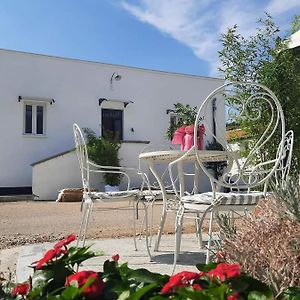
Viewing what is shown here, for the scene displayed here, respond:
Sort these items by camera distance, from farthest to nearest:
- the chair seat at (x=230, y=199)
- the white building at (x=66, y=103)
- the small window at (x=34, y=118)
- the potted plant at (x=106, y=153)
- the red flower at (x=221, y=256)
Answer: the small window at (x=34, y=118) → the white building at (x=66, y=103) → the potted plant at (x=106, y=153) → the chair seat at (x=230, y=199) → the red flower at (x=221, y=256)

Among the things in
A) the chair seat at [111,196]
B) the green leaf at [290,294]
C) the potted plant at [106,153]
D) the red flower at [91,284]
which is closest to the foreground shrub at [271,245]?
the green leaf at [290,294]

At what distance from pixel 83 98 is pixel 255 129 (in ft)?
35.6

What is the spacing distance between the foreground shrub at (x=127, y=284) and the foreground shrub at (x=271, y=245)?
171 mm

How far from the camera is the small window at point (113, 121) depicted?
16.6 m

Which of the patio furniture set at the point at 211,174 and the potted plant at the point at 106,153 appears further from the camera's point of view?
the potted plant at the point at 106,153

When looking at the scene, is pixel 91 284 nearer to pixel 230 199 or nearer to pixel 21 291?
pixel 21 291

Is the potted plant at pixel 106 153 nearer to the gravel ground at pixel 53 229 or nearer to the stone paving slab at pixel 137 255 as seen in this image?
the gravel ground at pixel 53 229

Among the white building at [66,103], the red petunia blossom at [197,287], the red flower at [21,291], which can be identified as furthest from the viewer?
the white building at [66,103]

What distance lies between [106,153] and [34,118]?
301cm

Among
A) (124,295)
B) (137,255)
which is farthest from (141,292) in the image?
(137,255)

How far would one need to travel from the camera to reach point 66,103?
51.3 feet

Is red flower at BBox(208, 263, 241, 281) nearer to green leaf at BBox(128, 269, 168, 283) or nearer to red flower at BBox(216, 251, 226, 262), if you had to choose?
green leaf at BBox(128, 269, 168, 283)

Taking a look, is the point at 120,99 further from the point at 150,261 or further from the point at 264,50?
the point at 150,261

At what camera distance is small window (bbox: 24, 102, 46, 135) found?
15078 millimetres
